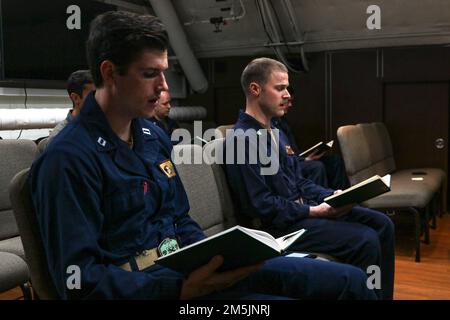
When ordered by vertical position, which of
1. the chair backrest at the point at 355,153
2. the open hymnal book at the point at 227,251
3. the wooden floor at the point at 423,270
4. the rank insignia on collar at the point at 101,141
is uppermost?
the rank insignia on collar at the point at 101,141

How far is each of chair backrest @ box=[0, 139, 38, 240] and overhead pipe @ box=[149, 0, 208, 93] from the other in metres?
3.40

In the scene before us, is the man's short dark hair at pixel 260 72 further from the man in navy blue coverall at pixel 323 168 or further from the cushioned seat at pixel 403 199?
the man in navy blue coverall at pixel 323 168

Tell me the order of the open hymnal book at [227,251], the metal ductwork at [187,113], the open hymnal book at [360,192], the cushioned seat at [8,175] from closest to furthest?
the open hymnal book at [227,251] < the open hymnal book at [360,192] < the cushioned seat at [8,175] < the metal ductwork at [187,113]

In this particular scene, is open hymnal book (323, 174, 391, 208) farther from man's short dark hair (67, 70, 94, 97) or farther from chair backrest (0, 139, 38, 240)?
man's short dark hair (67, 70, 94, 97)

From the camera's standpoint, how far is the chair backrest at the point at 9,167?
2.46m

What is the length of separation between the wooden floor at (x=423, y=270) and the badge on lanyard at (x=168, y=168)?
1.76 m

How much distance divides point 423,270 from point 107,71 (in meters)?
2.71

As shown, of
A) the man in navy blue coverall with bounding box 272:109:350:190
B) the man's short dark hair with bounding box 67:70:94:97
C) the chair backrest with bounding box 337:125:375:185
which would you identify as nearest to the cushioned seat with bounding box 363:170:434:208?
the chair backrest with bounding box 337:125:375:185

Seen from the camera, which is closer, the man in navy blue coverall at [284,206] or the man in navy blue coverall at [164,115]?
the man in navy blue coverall at [284,206]

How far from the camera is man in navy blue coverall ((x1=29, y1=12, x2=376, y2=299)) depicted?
47.3 inches

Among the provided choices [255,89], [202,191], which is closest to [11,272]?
[202,191]

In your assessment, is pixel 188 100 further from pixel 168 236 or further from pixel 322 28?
pixel 168 236

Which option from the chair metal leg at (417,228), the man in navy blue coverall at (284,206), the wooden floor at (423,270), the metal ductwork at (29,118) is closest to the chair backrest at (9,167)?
the wooden floor at (423,270)
